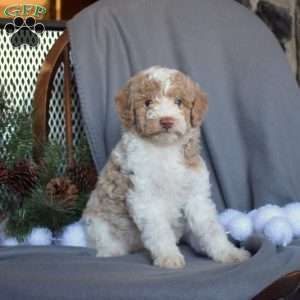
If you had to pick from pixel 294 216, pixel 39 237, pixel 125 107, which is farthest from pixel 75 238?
pixel 294 216

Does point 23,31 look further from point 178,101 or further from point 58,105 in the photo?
point 178,101

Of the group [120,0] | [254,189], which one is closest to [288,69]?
[254,189]

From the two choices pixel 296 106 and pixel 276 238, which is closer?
pixel 276 238

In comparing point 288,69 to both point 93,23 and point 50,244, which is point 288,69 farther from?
point 50,244

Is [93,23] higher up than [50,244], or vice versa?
[93,23]

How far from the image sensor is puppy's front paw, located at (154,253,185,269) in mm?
1704

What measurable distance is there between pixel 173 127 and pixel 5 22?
951mm

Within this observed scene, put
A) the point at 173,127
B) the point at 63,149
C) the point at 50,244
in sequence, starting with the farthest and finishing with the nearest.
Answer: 1. the point at 63,149
2. the point at 50,244
3. the point at 173,127

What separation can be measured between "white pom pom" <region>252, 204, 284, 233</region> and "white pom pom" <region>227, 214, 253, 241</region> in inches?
0.8

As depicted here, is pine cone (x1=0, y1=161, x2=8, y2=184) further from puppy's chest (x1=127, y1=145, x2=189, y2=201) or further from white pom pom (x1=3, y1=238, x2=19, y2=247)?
puppy's chest (x1=127, y1=145, x2=189, y2=201)

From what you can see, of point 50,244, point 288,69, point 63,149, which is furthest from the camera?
point 288,69

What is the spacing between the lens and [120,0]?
2.43m

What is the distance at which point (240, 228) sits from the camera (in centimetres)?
195

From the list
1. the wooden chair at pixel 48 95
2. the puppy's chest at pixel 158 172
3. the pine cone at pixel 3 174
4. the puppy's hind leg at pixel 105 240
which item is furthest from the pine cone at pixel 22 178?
the puppy's chest at pixel 158 172
